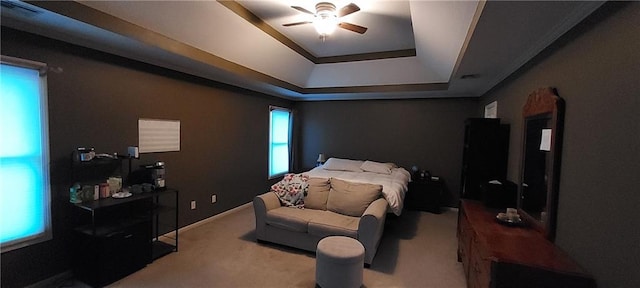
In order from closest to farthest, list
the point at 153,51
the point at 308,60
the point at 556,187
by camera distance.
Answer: the point at 556,187, the point at 153,51, the point at 308,60

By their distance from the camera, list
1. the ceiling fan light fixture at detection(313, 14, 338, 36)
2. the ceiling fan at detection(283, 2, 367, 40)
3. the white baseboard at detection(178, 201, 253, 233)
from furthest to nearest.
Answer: the white baseboard at detection(178, 201, 253, 233), the ceiling fan light fixture at detection(313, 14, 338, 36), the ceiling fan at detection(283, 2, 367, 40)

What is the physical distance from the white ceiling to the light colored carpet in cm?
216

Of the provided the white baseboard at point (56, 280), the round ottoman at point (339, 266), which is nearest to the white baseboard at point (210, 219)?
the white baseboard at point (56, 280)

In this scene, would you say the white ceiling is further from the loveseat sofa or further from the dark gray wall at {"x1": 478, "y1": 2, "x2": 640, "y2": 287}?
the loveseat sofa

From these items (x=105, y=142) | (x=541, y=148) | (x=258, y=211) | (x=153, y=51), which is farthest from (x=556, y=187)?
(x=105, y=142)

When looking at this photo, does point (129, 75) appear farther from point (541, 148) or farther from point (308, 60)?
point (541, 148)

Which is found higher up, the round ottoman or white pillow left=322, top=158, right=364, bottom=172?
white pillow left=322, top=158, right=364, bottom=172

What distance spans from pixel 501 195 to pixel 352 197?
1523mm

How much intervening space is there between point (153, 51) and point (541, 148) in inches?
140

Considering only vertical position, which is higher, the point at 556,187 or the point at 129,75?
the point at 129,75

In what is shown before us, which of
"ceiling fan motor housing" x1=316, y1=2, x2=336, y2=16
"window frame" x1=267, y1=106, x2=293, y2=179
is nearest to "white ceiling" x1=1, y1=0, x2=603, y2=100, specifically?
"ceiling fan motor housing" x1=316, y1=2, x2=336, y2=16

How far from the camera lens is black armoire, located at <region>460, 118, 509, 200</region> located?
3.12 metres

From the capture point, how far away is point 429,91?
4.69m

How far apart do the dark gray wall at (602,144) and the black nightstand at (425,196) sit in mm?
3146
